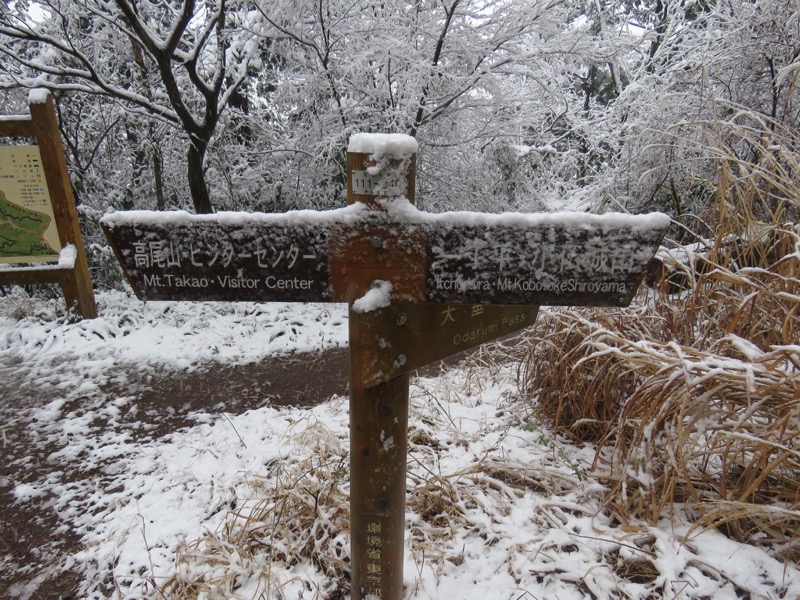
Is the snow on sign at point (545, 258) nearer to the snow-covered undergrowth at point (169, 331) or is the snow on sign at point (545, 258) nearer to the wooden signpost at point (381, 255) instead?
the wooden signpost at point (381, 255)

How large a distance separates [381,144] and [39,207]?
5.57m

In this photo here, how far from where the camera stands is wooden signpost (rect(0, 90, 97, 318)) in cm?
481

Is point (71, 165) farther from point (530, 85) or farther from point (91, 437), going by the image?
point (530, 85)

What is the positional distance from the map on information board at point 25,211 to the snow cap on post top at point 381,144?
5.43 metres

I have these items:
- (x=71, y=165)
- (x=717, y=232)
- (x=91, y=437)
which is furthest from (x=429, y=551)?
(x=71, y=165)

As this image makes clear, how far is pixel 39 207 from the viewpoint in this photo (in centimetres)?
502

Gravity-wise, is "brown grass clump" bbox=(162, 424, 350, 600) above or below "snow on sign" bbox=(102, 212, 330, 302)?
below

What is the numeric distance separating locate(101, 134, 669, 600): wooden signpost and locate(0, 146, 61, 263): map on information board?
16.6 ft

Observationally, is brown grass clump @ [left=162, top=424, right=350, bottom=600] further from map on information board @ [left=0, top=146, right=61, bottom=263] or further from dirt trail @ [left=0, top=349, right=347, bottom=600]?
map on information board @ [left=0, top=146, right=61, bottom=263]

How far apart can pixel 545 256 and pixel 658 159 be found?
578 centimetres

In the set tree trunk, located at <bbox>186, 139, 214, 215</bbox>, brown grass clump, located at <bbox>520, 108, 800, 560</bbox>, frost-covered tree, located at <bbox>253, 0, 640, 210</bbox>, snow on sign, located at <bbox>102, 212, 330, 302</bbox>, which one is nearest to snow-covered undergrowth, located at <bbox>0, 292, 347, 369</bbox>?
tree trunk, located at <bbox>186, 139, 214, 215</bbox>

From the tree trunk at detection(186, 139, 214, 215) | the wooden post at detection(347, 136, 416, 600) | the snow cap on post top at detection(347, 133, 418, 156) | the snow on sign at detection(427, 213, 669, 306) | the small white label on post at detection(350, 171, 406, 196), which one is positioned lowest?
the wooden post at detection(347, 136, 416, 600)

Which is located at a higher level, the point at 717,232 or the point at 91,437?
the point at 717,232

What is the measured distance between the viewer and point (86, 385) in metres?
4.14
